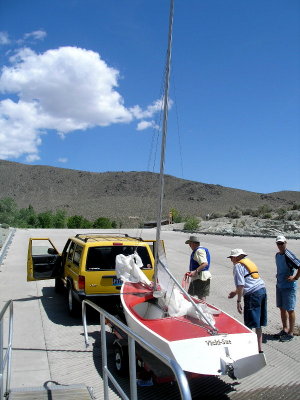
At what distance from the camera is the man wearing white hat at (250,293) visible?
20.4 feet

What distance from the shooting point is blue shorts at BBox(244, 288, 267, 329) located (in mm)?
6215

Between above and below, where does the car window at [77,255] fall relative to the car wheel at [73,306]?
above

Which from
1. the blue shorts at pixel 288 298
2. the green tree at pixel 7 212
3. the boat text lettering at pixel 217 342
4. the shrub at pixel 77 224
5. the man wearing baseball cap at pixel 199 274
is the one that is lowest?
the boat text lettering at pixel 217 342

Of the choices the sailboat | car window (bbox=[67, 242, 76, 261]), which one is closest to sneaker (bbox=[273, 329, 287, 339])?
the sailboat

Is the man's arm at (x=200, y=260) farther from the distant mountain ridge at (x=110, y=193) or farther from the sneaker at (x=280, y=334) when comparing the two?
the distant mountain ridge at (x=110, y=193)

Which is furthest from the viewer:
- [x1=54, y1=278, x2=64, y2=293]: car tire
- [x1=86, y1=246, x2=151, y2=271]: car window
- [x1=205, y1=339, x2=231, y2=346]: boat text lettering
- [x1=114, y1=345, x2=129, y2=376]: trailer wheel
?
[x1=54, y1=278, x2=64, y2=293]: car tire

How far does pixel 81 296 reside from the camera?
7.90 m

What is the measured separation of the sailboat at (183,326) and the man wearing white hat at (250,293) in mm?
545

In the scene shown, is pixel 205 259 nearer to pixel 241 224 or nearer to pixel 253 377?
pixel 253 377

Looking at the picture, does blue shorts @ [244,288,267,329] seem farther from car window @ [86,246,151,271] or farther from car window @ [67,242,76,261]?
car window @ [67,242,76,261]

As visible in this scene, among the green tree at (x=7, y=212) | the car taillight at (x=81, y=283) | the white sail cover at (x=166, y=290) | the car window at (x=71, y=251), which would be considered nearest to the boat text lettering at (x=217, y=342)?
the white sail cover at (x=166, y=290)

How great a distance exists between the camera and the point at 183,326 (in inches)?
212

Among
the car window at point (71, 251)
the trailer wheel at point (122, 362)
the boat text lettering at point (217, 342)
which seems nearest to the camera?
the boat text lettering at point (217, 342)

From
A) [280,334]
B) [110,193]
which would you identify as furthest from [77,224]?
[110,193]
